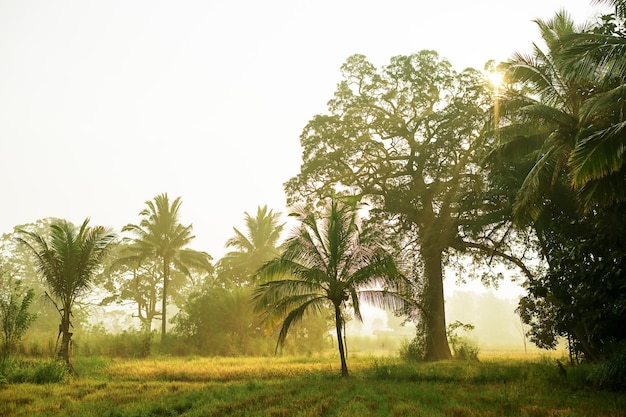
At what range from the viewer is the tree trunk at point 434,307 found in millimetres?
19891

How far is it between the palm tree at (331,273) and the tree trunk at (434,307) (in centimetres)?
397

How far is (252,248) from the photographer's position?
37.5m

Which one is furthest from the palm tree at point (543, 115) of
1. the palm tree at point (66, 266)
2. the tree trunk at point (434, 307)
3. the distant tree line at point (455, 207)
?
the palm tree at point (66, 266)

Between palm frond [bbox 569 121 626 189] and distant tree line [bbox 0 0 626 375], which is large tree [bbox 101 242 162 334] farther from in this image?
palm frond [bbox 569 121 626 189]

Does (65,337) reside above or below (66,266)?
below

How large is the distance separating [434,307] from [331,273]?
6.77 meters

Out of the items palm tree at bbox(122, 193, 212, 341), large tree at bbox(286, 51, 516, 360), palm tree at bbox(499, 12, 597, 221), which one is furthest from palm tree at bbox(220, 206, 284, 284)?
palm tree at bbox(499, 12, 597, 221)

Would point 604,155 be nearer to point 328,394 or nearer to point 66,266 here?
point 328,394

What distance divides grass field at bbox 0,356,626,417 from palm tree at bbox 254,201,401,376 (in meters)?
2.48

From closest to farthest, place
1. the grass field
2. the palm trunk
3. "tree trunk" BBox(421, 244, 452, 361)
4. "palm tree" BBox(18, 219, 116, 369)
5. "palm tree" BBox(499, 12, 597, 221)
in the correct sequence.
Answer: the grass field, "palm tree" BBox(499, 12, 597, 221), the palm trunk, "palm tree" BBox(18, 219, 116, 369), "tree trunk" BBox(421, 244, 452, 361)

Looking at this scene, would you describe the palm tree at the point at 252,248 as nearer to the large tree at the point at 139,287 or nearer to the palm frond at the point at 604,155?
the large tree at the point at 139,287

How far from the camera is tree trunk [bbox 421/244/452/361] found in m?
19.9

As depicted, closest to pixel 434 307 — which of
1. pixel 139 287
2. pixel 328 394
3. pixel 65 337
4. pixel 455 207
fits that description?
pixel 455 207

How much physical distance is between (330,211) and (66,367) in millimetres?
12056
